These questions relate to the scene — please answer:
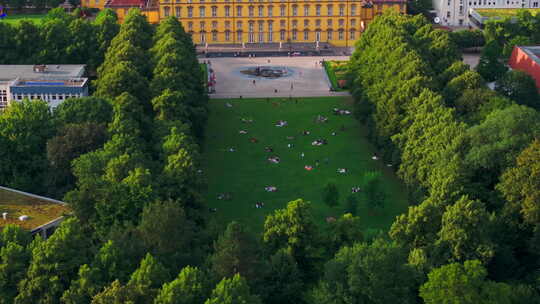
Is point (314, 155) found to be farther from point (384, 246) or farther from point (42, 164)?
point (384, 246)

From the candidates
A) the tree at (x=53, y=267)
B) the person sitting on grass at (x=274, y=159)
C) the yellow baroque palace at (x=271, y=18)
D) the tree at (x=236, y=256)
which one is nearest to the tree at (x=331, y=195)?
the person sitting on grass at (x=274, y=159)

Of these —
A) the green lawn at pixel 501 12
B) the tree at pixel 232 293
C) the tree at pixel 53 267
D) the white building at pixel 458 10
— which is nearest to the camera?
the tree at pixel 232 293

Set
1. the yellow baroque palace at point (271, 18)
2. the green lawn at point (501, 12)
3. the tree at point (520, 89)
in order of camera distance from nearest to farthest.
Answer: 1. the tree at point (520, 89)
2. the yellow baroque palace at point (271, 18)
3. the green lawn at point (501, 12)

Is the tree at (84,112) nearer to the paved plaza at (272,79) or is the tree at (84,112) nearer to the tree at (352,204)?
the tree at (352,204)

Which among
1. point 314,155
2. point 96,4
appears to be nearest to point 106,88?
point 314,155

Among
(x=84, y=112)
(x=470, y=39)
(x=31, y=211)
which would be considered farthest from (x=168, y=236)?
(x=470, y=39)

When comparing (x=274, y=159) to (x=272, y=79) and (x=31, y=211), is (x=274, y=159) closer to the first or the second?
(x=31, y=211)
